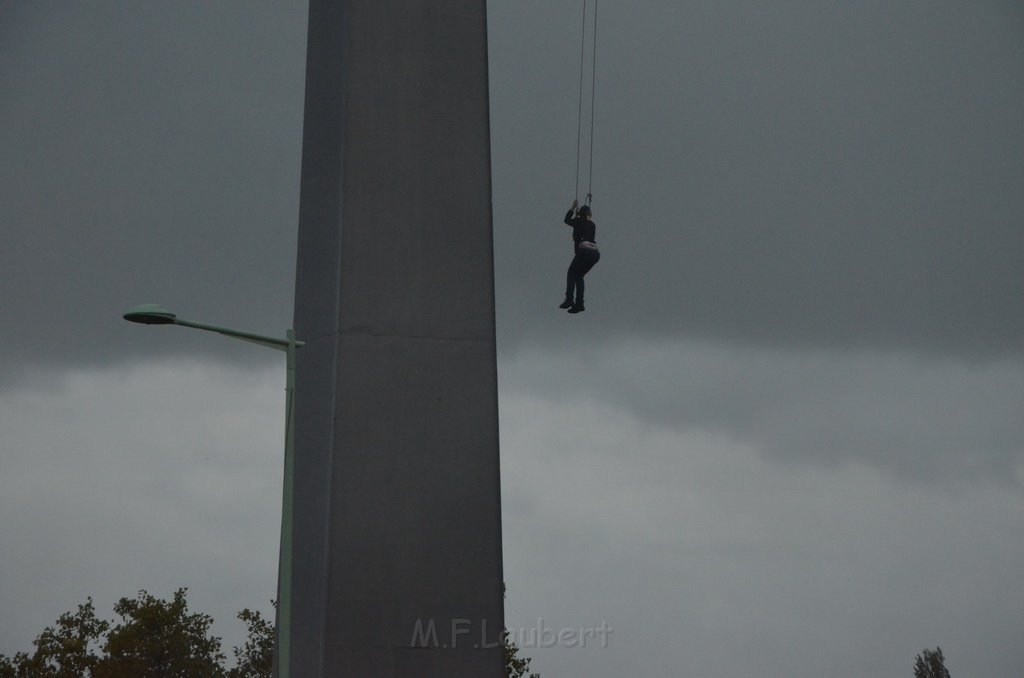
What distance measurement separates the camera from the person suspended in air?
1816 cm

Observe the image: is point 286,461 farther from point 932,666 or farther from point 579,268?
point 932,666

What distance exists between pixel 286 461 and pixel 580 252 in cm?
678

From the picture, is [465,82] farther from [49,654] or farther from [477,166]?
[49,654]

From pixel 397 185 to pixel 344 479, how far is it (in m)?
3.50

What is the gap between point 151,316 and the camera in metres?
11.6

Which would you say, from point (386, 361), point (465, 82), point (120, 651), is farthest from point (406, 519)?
point (120, 651)

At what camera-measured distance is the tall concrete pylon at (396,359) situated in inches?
586

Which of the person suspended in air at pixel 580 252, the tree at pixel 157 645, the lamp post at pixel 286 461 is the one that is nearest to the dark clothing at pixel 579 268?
the person suspended in air at pixel 580 252

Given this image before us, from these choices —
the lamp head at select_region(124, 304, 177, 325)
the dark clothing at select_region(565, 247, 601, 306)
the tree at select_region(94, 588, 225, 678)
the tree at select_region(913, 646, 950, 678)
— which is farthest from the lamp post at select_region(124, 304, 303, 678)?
the tree at select_region(913, 646, 950, 678)

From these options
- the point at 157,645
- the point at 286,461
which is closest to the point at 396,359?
the point at 286,461

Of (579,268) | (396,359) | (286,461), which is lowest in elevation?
(286,461)

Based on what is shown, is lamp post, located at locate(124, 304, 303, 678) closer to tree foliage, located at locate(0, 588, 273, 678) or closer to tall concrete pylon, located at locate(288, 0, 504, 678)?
tall concrete pylon, located at locate(288, 0, 504, 678)

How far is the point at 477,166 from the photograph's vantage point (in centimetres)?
1630

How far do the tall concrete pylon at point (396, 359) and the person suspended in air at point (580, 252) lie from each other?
2.32 meters
